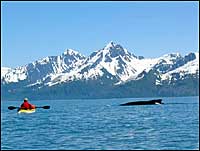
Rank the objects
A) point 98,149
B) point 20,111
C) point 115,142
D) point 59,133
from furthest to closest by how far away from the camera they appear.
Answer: point 20,111 < point 59,133 < point 115,142 < point 98,149

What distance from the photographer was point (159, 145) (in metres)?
54.8

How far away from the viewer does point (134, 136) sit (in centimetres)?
6350

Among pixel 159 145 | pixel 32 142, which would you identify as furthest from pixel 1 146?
pixel 159 145

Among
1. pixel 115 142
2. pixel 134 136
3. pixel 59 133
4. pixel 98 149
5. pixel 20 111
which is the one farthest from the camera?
pixel 20 111

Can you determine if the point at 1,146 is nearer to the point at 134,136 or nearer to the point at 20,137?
the point at 20,137

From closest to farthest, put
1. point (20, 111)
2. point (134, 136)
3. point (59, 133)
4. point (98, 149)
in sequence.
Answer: point (98, 149) → point (134, 136) → point (59, 133) → point (20, 111)

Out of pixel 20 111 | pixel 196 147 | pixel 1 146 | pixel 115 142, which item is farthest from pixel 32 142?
pixel 20 111

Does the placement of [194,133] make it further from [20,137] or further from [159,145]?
[20,137]

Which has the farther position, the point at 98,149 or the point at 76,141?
the point at 76,141

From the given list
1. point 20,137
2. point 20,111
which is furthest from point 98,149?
point 20,111

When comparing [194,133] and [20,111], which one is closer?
[194,133]

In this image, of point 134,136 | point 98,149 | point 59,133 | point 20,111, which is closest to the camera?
point 98,149

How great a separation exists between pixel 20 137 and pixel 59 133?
6469 mm

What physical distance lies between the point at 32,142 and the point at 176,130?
69.9 feet
